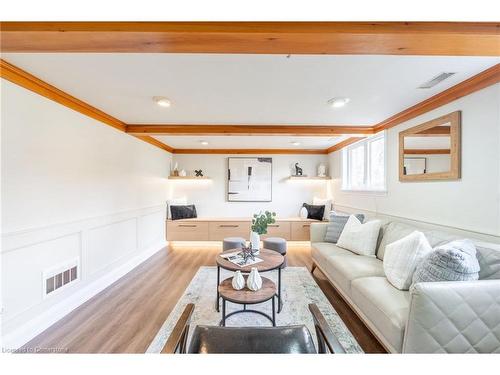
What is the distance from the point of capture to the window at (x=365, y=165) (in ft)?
11.1

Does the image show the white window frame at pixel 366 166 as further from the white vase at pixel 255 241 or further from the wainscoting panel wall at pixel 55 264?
the wainscoting panel wall at pixel 55 264

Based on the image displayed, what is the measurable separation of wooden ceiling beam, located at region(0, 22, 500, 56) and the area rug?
2090 mm

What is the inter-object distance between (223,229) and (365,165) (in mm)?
3059

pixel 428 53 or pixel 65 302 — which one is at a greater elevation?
pixel 428 53

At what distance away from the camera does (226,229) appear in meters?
4.81

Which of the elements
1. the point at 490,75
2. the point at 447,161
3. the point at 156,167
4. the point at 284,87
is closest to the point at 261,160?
the point at 156,167

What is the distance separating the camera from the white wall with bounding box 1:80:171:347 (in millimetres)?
1702

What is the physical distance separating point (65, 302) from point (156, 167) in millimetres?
2756

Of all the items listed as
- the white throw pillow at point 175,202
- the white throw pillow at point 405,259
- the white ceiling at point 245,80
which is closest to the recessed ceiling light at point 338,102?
the white ceiling at point 245,80

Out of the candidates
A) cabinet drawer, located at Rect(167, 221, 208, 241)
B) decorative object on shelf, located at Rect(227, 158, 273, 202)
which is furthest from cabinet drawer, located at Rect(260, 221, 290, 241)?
cabinet drawer, located at Rect(167, 221, 208, 241)

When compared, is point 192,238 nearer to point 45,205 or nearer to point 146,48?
point 45,205

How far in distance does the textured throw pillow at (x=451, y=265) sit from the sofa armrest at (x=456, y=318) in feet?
0.43

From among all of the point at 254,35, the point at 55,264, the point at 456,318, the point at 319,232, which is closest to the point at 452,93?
the point at 456,318

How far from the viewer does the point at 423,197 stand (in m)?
2.43
